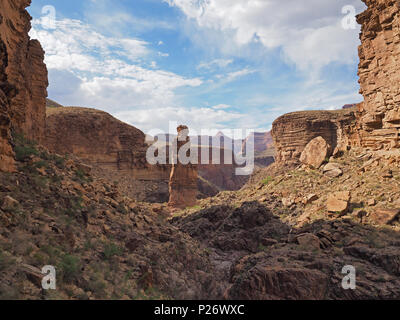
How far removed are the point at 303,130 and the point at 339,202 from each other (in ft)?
68.1

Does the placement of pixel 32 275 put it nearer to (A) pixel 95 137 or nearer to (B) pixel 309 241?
(B) pixel 309 241

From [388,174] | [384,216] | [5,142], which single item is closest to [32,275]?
[5,142]

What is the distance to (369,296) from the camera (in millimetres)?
6730

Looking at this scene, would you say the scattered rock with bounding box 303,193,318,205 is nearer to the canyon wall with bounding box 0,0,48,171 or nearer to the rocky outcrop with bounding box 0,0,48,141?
the canyon wall with bounding box 0,0,48,171

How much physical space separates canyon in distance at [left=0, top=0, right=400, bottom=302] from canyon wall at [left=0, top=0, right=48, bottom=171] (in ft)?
0.19

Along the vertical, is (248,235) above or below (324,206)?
below

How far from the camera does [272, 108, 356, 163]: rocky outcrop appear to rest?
3036 centimetres

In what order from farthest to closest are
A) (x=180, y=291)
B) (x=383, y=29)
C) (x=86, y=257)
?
(x=383, y=29) → (x=180, y=291) → (x=86, y=257)

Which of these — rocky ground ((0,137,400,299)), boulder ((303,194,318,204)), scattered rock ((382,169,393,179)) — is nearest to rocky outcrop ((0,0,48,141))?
rocky ground ((0,137,400,299))

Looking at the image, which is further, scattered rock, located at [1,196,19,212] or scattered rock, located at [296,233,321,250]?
scattered rock, located at [296,233,321,250]

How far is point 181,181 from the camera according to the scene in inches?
1188
